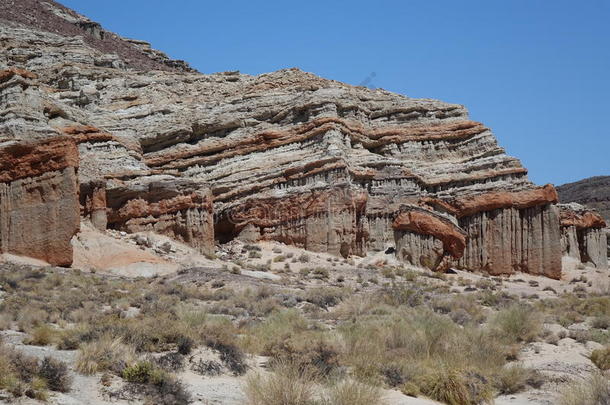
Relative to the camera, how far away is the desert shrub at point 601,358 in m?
13.2

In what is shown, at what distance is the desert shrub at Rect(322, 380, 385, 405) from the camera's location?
9.18 meters

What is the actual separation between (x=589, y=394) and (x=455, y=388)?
6.64 feet

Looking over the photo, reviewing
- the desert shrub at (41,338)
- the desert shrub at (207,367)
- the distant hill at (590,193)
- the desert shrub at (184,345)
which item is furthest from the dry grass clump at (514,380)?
the distant hill at (590,193)

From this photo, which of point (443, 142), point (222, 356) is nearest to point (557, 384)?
point (222, 356)

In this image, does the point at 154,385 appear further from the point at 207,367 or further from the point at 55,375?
the point at 207,367

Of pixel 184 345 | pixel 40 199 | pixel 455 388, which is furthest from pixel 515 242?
pixel 184 345

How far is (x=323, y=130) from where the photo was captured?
3947cm

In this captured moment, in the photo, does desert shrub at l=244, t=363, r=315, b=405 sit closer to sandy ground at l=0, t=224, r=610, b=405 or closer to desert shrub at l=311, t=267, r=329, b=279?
sandy ground at l=0, t=224, r=610, b=405

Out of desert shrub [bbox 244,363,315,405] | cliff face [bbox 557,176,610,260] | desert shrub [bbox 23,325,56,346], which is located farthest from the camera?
cliff face [bbox 557,176,610,260]

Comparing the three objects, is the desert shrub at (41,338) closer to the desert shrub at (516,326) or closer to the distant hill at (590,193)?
the desert shrub at (516,326)

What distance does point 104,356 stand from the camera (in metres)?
10.8

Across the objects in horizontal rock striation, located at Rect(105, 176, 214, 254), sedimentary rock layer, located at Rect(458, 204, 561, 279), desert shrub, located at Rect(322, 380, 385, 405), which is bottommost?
desert shrub, located at Rect(322, 380, 385, 405)

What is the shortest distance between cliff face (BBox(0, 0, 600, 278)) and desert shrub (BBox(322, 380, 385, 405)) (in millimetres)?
24251

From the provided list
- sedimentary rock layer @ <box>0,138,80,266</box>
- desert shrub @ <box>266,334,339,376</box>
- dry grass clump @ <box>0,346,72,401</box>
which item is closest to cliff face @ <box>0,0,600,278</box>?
sedimentary rock layer @ <box>0,138,80,266</box>
